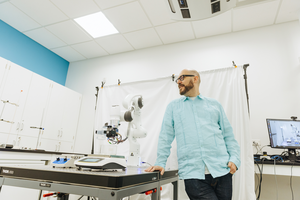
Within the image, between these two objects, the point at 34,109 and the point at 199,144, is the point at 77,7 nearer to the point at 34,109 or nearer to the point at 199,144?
the point at 34,109

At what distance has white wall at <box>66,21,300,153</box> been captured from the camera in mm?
2568

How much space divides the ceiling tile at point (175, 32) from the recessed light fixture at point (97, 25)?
805 millimetres

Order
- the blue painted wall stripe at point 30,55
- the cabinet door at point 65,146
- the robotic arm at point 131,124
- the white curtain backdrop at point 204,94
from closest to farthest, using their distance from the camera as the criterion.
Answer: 1. the robotic arm at point 131,124
2. the white curtain backdrop at point 204,94
3. the blue painted wall stripe at point 30,55
4. the cabinet door at point 65,146

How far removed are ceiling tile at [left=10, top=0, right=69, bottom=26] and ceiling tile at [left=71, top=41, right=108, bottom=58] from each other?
2.22ft

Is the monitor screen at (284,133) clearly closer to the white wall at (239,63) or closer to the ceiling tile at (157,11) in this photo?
the white wall at (239,63)

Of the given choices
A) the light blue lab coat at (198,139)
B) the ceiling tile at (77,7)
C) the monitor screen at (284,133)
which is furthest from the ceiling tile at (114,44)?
the monitor screen at (284,133)

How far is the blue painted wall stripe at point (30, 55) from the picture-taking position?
3.16 metres

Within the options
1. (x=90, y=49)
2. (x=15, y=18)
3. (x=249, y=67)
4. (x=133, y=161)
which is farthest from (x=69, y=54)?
(x=249, y=67)

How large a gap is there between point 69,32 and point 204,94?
2.60 metres

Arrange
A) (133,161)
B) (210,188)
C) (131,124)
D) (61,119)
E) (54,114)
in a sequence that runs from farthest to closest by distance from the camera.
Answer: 1. (61,119)
2. (54,114)
3. (131,124)
4. (133,161)
5. (210,188)

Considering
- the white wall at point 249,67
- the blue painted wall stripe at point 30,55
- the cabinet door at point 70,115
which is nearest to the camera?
the white wall at point 249,67

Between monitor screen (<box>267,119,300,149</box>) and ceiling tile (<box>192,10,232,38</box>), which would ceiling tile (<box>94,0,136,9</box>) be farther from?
monitor screen (<box>267,119,300,149</box>)

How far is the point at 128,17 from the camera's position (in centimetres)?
291

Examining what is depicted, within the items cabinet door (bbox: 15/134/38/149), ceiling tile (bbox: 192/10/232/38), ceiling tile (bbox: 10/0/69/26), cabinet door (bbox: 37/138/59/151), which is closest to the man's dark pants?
ceiling tile (bbox: 192/10/232/38)
